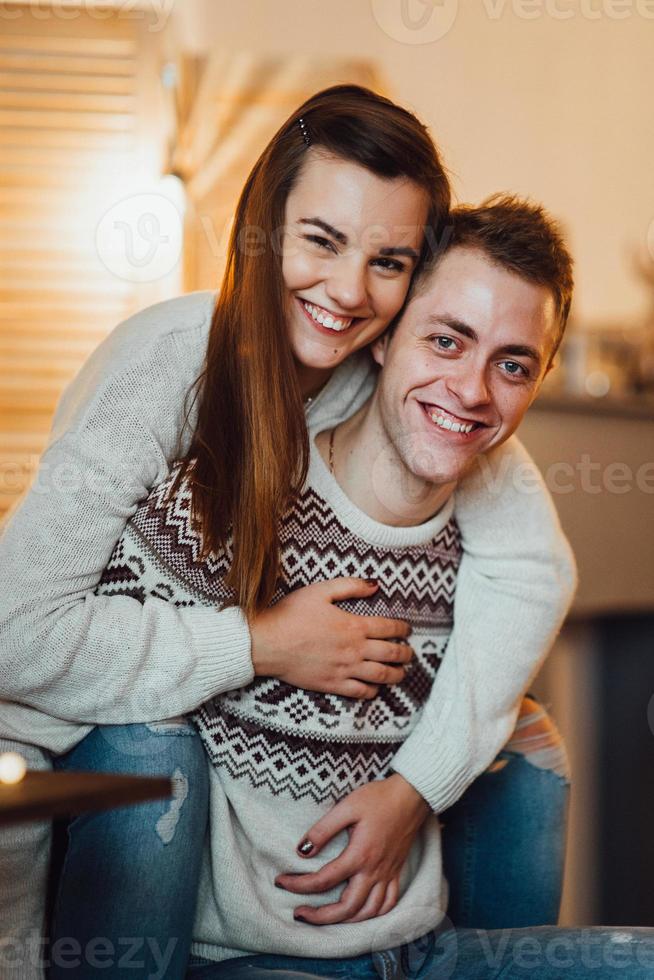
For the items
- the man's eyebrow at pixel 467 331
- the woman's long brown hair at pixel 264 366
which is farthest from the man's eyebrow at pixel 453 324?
the woman's long brown hair at pixel 264 366

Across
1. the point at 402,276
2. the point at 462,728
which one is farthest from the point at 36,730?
the point at 402,276

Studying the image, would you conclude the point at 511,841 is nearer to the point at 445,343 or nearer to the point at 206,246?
the point at 445,343

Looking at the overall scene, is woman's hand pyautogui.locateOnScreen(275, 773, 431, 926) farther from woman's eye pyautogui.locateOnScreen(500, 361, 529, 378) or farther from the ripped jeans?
woman's eye pyautogui.locateOnScreen(500, 361, 529, 378)

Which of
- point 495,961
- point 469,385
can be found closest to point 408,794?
point 495,961

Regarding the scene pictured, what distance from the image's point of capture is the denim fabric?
4.36 feet

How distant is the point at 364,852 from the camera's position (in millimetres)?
1136

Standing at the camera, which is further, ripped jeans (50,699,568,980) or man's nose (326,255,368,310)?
man's nose (326,255,368,310)

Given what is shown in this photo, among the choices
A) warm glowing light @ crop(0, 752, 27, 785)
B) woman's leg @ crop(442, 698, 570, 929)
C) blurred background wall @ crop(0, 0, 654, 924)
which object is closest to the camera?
warm glowing light @ crop(0, 752, 27, 785)

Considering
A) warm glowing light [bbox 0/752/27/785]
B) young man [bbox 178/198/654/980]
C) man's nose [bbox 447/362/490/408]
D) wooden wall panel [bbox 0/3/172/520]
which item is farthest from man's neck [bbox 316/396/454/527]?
wooden wall panel [bbox 0/3/172/520]

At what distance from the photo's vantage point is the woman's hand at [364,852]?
3.68ft

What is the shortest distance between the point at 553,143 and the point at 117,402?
2049 millimetres

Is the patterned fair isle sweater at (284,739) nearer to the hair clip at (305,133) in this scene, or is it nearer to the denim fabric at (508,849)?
the denim fabric at (508,849)

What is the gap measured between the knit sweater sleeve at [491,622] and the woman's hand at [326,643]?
8cm

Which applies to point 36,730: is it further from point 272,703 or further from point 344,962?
point 344,962
